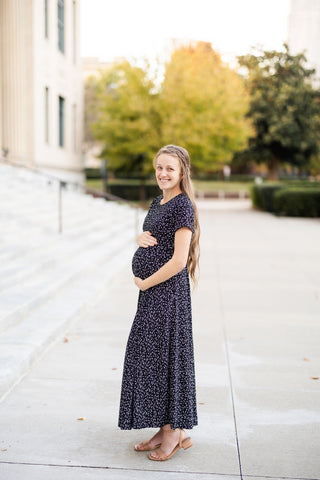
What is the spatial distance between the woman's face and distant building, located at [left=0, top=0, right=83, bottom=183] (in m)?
17.1

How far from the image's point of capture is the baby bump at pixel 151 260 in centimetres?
337

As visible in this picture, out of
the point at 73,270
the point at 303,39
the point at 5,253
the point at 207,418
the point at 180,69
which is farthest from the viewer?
the point at 303,39

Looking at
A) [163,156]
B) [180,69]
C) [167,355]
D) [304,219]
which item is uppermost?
[180,69]

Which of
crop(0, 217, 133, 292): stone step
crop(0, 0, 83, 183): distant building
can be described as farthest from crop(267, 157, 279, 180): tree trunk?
crop(0, 217, 133, 292): stone step

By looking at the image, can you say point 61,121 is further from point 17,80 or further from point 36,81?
point 17,80

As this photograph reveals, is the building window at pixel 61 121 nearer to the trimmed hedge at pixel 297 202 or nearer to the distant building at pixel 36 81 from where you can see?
the distant building at pixel 36 81

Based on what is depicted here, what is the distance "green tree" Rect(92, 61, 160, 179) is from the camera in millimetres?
25891

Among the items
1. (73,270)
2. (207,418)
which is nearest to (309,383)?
(207,418)

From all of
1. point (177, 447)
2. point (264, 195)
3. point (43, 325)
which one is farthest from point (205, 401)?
point (264, 195)

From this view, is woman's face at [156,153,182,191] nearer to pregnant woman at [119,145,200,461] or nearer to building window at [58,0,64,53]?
pregnant woman at [119,145,200,461]

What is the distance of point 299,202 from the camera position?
2691 centimetres

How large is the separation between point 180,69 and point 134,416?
78.8 ft

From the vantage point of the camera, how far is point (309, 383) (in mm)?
4906

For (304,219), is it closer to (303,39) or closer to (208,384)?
(208,384)
